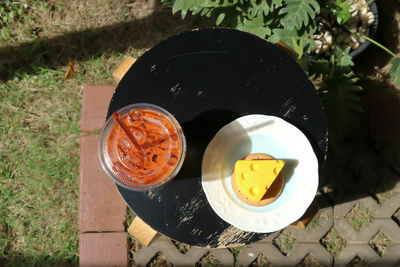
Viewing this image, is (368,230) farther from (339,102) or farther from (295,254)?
(339,102)

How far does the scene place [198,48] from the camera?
4.75 ft

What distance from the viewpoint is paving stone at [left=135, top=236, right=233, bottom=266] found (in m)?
2.05

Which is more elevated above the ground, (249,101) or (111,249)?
(249,101)

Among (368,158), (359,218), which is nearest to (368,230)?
(359,218)

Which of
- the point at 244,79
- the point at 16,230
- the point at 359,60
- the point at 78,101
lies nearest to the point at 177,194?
the point at 244,79

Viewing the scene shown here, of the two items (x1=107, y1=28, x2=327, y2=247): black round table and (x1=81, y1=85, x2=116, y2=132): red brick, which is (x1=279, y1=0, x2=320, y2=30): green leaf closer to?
(x1=107, y1=28, x2=327, y2=247): black round table

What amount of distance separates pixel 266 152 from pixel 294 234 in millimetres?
906

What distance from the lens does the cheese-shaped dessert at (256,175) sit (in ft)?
4.01

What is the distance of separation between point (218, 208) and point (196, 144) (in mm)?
253

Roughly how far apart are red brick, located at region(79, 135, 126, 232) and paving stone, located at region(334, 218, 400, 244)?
126 cm

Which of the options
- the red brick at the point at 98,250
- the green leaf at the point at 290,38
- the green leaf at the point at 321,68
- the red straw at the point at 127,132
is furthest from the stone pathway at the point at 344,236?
the red straw at the point at 127,132

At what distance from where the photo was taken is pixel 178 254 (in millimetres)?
2053

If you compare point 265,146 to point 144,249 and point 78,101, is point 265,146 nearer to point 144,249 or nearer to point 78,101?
point 144,249

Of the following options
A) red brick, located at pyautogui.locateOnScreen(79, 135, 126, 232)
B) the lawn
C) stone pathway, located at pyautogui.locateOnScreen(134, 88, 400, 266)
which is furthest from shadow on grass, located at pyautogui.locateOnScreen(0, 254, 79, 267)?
stone pathway, located at pyautogui.locateOnScreen(134, 88, 400, 266)
